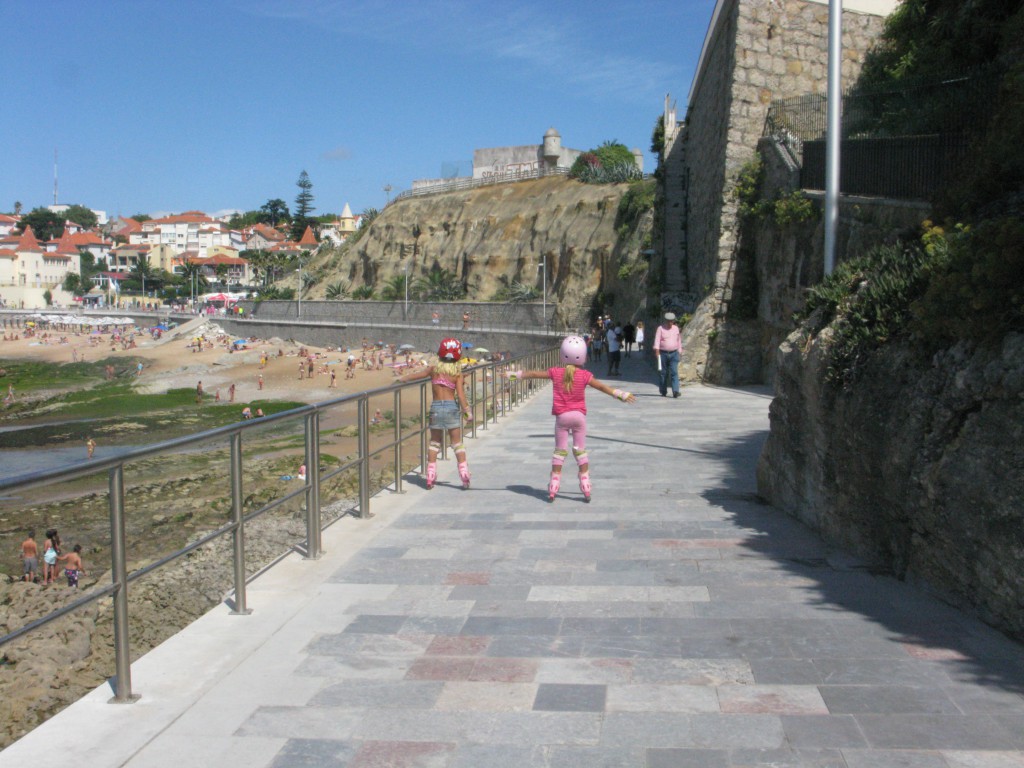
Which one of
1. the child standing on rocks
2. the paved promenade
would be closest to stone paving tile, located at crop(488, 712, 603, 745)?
the paved promenade

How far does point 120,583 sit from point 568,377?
4.74 m

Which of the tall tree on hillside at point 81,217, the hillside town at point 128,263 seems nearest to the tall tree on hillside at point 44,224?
the hillside town at point 128,263

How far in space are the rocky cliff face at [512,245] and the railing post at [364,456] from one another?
40.0 metres

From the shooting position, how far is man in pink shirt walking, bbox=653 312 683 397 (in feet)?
56.0

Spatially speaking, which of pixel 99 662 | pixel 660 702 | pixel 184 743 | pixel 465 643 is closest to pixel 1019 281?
pixel 660 702

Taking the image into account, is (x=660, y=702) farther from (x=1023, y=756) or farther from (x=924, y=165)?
(x=924, y=165)

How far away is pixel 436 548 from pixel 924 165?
941cm

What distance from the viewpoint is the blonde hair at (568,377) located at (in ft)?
26.6

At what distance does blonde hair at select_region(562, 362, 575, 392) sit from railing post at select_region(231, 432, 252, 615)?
3.56 meters

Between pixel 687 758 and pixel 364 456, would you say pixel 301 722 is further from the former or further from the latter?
pixel 364 456

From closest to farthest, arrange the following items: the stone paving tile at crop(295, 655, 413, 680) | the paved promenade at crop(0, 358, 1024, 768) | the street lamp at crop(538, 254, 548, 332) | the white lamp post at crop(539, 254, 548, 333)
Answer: the paved promenade at crop(0, 358, 1024, 768), the stone paving tile at crop(295, 655, 413, 680), the white lamp post at crop(539, 254, 548, 333), the street lamp at crop(538, 254, 548, 332)

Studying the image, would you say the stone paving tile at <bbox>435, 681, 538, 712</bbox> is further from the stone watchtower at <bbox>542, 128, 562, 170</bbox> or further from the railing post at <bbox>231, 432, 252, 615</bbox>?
the stone watchtower at <bbox>542, 128, 562, 170</bbox>

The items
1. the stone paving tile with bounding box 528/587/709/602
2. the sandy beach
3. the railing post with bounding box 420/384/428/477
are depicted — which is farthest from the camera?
the sandy beach

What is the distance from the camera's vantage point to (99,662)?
26.3 feet
